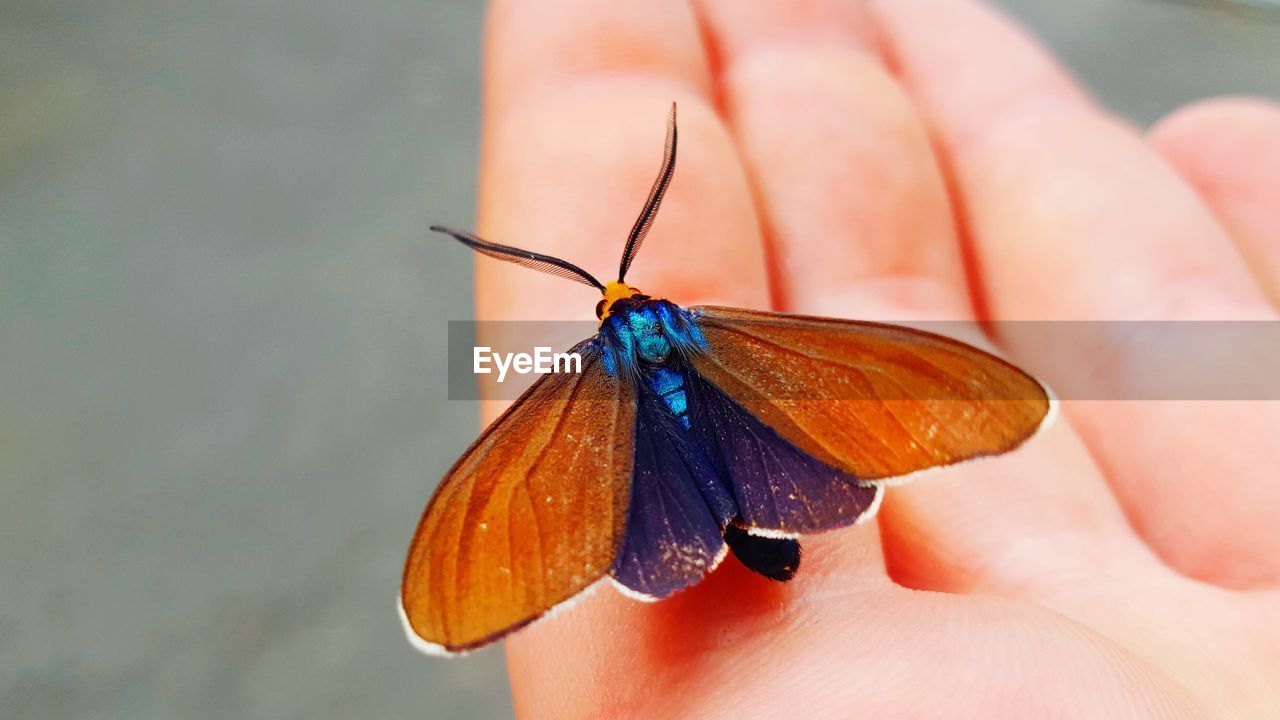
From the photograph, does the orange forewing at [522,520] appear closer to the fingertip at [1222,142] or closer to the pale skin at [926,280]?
the pale skin at [926,280]

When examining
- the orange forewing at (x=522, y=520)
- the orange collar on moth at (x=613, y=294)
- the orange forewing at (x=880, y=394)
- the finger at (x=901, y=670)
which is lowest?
the finger at (x=901, y=670)

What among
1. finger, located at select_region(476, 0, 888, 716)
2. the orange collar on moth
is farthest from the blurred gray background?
the orange collar on moth

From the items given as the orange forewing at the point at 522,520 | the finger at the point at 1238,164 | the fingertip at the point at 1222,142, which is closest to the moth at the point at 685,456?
the orange forewing at the point at 522,520

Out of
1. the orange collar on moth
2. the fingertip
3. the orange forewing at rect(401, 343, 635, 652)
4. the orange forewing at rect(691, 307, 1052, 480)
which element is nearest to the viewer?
the orange forewing at rect(401, 343, 635, 652)

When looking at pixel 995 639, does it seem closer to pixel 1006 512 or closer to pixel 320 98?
pixel 1006 512

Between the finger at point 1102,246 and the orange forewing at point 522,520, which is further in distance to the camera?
the finger at point 1102,246

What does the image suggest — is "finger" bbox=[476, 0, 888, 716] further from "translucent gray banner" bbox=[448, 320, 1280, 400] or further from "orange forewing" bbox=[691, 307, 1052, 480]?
"orange forewing" bbox=[691, 307, 1052, 480]
